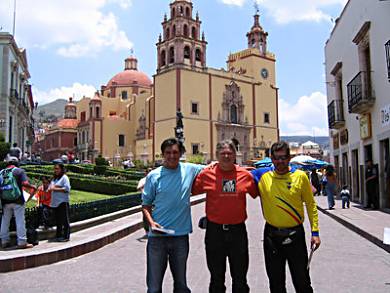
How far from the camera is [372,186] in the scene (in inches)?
544

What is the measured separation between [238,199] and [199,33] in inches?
2100

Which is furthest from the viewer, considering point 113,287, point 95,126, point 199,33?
point 95,126

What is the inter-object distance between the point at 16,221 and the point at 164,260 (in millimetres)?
3926

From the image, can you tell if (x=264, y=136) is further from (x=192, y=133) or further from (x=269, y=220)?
(x=269, y=220)

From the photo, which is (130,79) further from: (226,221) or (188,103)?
(226,221)

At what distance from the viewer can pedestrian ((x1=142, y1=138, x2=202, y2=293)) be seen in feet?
11.6

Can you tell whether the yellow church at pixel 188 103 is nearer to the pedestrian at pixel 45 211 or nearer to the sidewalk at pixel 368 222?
the sidewalk at pixel 368 222

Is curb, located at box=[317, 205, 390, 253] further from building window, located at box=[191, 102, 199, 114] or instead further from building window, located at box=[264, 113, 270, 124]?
building window, located at box=[264, 113, 270, 124]

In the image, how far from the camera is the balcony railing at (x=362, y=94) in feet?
46.6

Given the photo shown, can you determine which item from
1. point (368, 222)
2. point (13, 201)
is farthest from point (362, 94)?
point (13, 201)

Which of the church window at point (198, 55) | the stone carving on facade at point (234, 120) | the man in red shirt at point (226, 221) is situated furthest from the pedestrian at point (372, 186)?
the church window at point (198, 55)

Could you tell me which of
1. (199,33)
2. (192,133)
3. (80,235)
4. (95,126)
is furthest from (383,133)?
(95,126)

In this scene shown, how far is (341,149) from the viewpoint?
20.1m

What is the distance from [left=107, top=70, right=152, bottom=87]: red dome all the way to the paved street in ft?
199
